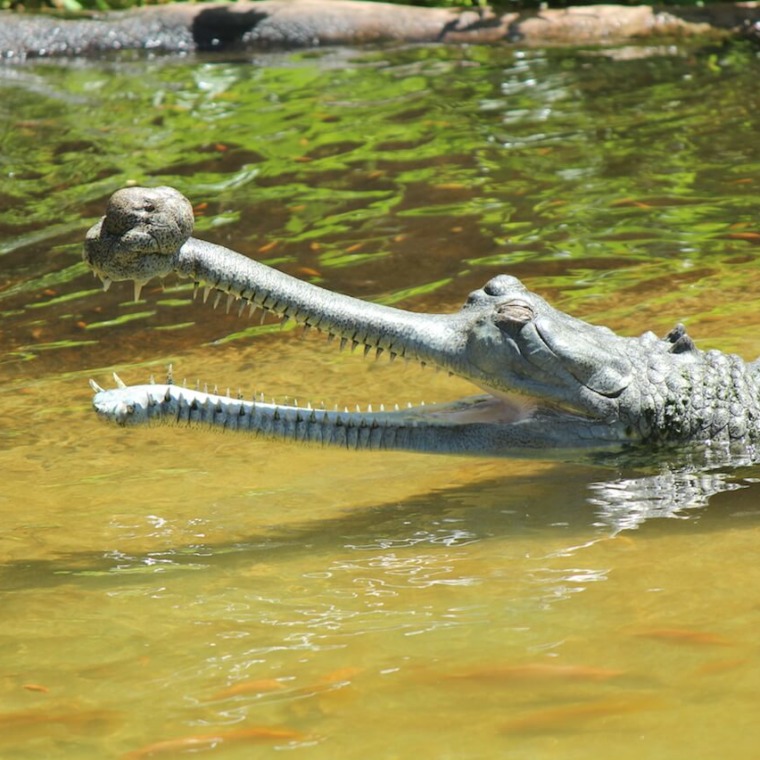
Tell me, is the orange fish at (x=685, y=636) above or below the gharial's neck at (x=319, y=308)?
below

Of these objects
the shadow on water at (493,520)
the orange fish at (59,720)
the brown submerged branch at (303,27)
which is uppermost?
the brown submerged branch at (303,27)

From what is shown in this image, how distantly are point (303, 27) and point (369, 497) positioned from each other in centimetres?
1153

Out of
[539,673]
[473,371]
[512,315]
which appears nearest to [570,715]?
[539,673]

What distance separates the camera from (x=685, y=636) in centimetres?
382

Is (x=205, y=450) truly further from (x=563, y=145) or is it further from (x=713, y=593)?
(x=563, y=145)

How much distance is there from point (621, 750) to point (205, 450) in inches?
129

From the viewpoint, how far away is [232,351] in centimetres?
739

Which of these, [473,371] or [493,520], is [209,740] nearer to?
[493,520]

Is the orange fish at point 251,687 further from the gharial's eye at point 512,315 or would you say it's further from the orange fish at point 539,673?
the gharial's eye at point 512,315

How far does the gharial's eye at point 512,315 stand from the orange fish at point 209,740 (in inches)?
90.1

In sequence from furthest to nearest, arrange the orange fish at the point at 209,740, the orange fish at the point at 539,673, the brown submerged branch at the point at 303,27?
the brown submerged branch at the point at 303,27 < the orange fish at the point at 539,673 < the orange fish at the point at 209,740

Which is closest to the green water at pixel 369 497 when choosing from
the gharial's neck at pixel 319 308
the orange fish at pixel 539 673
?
the orange fish at pixel 539 673

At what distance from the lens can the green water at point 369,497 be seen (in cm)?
348

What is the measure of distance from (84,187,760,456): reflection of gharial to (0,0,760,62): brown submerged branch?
34.2 feet
